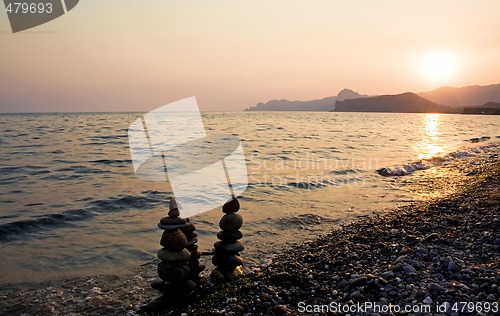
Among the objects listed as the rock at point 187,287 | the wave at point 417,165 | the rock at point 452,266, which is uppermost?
the rock at point 452,266

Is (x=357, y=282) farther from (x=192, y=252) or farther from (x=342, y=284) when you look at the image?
(x=192, y=252)

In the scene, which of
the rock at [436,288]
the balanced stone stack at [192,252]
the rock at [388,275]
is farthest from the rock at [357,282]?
the balanced stone stack at [192,252]

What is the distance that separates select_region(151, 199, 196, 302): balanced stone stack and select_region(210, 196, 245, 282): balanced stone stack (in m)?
0.88

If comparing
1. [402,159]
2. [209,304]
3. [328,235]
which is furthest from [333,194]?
[402,159]

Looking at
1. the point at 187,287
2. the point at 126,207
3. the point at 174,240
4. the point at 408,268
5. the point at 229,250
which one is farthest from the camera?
the point at 126,207

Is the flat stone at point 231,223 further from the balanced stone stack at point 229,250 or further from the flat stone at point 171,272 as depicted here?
the flat stone at point 171,272

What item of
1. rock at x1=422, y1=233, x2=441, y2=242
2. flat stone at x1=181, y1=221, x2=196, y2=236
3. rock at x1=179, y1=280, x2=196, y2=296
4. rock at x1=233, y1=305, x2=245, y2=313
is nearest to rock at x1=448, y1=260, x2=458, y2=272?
rock at x1=422, y1=233, x2=441, y2=242

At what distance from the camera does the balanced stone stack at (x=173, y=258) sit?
235 inches

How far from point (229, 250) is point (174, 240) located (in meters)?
1.31

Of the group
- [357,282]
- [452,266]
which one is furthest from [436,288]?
[357,282]

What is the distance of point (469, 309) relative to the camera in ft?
13.6

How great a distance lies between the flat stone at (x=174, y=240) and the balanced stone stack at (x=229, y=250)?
111 cm

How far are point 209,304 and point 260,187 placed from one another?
10.9 m

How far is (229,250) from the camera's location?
6820mm
